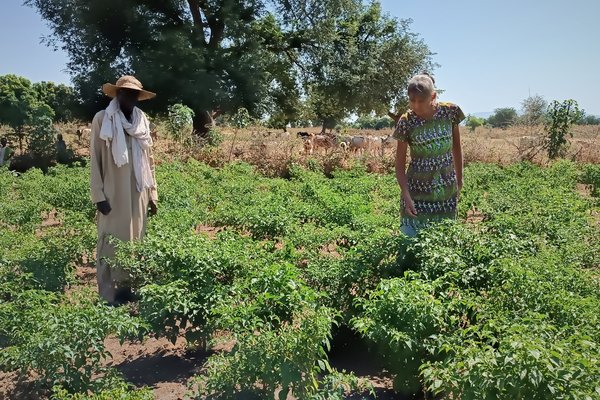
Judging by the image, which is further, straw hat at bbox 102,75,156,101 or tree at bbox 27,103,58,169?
tree at bbox 27,103,58,169

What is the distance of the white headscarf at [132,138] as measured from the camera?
4.94m

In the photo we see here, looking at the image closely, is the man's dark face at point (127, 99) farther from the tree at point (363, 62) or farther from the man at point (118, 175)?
the tree at point (363, 62)

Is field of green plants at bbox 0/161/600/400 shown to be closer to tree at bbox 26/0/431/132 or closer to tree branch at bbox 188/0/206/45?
tree at bbox 26/0/431/132

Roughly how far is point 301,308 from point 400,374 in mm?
708

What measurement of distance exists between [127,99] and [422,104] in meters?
2.67

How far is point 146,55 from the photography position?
731 inches

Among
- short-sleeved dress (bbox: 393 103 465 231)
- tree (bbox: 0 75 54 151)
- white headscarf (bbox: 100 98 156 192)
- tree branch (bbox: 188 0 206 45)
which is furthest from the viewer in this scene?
tree (bbox: 0 75 54 151)

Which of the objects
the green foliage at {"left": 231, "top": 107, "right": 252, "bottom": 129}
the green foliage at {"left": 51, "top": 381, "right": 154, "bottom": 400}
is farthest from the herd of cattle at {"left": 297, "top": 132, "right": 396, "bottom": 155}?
the green foliage at {"left": 51, "top": 381, "right": 154, "bottom": 400}

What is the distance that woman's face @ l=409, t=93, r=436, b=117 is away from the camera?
3.99 meters

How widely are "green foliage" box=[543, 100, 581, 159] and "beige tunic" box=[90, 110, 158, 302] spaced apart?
15352mm

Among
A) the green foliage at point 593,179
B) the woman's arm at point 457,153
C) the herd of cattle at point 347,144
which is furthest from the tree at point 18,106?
the woman's arm at point 457,153

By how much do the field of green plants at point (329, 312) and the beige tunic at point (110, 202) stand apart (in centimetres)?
29

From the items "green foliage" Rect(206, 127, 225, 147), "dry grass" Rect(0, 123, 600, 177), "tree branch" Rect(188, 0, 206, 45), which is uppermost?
"tree branch" Rect(188, 0, 206, 45)

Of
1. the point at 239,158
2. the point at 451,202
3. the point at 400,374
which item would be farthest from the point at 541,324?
the point at 239,158
